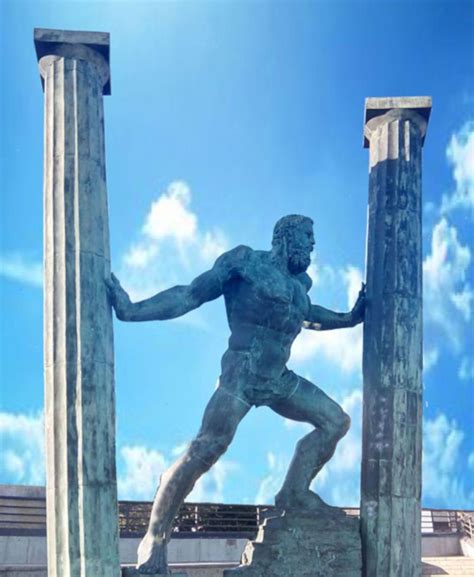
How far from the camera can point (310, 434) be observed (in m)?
9.08

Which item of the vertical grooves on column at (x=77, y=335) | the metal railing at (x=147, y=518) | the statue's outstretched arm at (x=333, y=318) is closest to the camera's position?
the vertical grooves on column at (x=77, y=335)

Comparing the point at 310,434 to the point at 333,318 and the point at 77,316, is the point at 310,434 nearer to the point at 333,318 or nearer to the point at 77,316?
the point at 333,318

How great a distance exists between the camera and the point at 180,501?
8.59 metres

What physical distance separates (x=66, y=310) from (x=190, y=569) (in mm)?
6927

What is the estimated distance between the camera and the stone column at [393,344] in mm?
8930

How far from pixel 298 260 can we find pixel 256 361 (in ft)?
3.25

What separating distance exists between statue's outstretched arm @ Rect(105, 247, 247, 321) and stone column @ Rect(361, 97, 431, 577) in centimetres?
148

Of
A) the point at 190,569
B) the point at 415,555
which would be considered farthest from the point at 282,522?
the point at 190,569

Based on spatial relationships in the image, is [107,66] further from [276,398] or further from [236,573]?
[236,573]

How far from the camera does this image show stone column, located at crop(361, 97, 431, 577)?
8930 mm

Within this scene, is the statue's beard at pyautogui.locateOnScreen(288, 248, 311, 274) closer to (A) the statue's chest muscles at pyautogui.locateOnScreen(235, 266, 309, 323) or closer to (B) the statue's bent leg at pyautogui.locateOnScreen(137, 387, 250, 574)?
(A) the statue's chest muscles at pyautogui.locateOnScreen(235, 266, 309, 323)

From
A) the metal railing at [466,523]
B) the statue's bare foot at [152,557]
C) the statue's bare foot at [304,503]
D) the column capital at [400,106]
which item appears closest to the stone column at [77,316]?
the statue's bare foot at [152,557]

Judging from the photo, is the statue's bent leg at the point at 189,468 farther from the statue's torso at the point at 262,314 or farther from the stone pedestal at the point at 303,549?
the stone pedestal at the point at 303,549

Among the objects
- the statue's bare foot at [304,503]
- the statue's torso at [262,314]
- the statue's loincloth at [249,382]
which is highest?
the statue's torso at [262,314]
